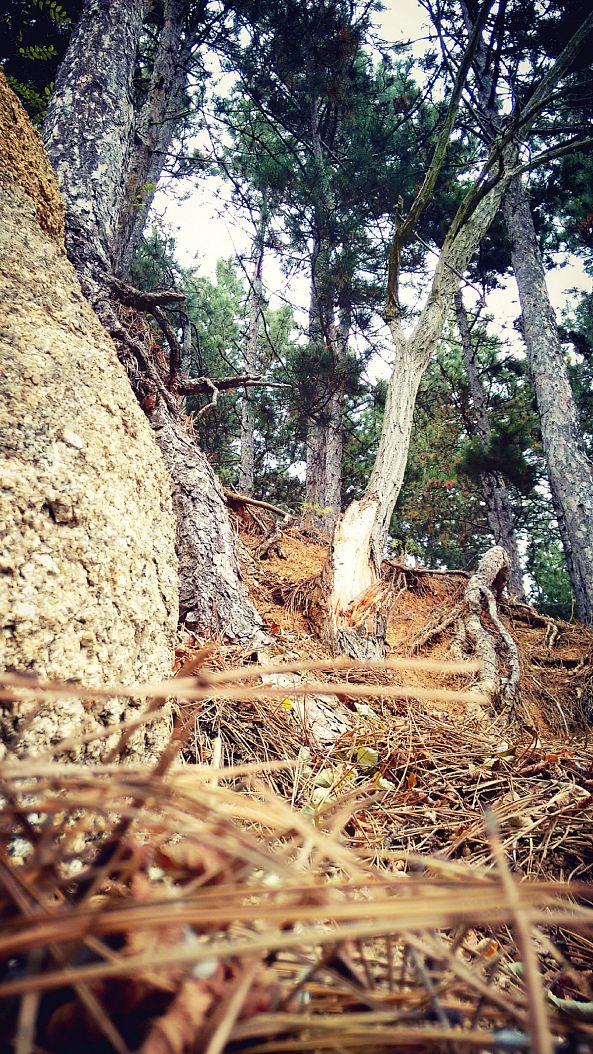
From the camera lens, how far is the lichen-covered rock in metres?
0.96

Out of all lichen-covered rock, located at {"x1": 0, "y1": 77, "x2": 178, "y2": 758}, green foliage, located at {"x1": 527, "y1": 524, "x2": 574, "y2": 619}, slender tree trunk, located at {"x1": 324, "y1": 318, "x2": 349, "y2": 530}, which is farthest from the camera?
green foliage, located at {"x1": 527, "y1": 524, "x2": 574, "y2": 619}

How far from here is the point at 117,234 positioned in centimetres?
264

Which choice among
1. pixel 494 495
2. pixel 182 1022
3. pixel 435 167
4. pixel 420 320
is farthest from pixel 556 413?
pixel 182 1022

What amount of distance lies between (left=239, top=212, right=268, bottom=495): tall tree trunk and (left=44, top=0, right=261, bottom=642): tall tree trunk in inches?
218

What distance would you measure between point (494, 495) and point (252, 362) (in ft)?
18.0

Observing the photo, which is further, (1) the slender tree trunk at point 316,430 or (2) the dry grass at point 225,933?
(1) the slender tree trunk at point 316,430

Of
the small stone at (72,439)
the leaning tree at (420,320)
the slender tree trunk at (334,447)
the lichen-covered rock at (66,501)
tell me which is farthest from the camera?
the slender tree trunk at (334,447)

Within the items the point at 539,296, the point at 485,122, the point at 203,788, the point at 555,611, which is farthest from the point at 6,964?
the point at 555,611

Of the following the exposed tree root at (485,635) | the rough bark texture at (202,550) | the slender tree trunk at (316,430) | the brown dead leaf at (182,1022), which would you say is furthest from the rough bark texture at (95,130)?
the slender tree trunk at (316,430)

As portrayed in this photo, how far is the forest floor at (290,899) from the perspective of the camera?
1.14 feet

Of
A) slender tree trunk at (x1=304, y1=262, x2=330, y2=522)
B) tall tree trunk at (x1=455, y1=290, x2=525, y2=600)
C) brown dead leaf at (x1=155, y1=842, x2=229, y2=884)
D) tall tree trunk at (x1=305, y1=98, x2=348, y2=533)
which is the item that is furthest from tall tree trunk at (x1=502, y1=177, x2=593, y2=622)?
brown dead leaf at (x1=155, y1=842, x2=229, y2=884)

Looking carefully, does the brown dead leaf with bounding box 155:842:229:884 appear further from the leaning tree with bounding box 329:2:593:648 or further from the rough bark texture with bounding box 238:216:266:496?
the rough bark texture with bounding box 238:216:266:496

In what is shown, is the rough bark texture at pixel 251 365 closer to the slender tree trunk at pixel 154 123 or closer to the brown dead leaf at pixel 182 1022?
the slender tree trunk at pixel 154 123

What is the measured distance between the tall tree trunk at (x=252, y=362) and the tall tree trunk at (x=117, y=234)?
5.53 metres
